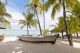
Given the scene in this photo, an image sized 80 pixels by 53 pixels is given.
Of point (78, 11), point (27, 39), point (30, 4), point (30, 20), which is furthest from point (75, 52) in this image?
point (30, 20)

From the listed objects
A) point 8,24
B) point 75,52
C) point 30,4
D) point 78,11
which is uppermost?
point 30,4

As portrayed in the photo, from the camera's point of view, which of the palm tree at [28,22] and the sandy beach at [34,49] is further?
the palm tree at [28,22]

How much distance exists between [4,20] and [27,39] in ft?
37.4

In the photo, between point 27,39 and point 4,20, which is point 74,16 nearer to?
point 4,20

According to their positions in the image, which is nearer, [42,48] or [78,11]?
[42,48]

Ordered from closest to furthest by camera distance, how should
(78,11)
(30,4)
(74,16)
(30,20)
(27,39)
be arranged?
(27,39) < (78,11) < (74,16) < (30,4) < (30,20)

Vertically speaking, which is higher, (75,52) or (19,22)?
(19,22)

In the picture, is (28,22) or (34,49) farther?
(28,22)

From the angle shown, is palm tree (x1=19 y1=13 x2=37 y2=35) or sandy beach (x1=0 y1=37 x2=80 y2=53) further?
palm tree (x1=19 y1=13 x2=37 y2=35)

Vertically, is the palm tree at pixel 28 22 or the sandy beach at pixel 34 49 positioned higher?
the palm tree at pixel 28 22

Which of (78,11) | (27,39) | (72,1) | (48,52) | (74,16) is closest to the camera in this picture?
(48,52)

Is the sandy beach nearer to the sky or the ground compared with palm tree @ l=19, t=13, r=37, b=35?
nearer to the ground

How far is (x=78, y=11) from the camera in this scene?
22250 mm

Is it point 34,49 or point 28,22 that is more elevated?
point 28,22
